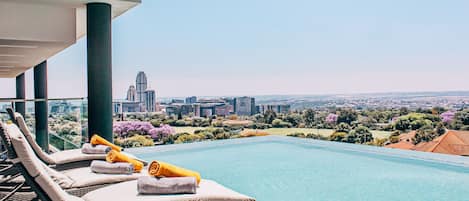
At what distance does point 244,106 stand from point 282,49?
2738 mm

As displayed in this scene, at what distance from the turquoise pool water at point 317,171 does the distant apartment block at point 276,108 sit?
3.69ft

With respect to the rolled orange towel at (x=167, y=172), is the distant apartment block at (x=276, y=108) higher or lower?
higher

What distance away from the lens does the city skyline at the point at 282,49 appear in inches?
448

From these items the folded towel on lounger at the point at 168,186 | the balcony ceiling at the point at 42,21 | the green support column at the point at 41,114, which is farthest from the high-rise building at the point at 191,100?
the folded towel on lounger at the point at 168,186

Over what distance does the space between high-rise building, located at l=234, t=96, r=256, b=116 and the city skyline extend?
1453mm

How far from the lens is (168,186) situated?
9.25 feet

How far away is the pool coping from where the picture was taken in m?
8.25

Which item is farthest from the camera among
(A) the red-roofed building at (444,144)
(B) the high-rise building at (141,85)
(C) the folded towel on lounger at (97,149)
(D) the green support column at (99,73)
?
(B) the high-rise building at (141,85)

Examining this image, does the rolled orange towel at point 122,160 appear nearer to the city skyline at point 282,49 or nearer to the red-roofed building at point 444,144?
the red-roofed building at point 444,144

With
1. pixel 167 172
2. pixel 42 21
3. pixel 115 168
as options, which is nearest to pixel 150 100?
pixel 42 21

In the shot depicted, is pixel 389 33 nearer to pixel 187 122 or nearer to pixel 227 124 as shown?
pixel 227 124

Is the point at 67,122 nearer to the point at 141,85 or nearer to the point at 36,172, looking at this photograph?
the point at 36,172

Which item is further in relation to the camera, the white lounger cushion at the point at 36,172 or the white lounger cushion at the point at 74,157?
the white lounger cushion at the point at 74,157

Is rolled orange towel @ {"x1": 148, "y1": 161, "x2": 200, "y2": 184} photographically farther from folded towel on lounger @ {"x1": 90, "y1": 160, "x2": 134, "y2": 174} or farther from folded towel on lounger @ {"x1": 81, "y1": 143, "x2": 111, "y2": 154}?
folded towel on lounger @ {"x1": 81, "y1": 143, "x2": 111, "y2": 154}
